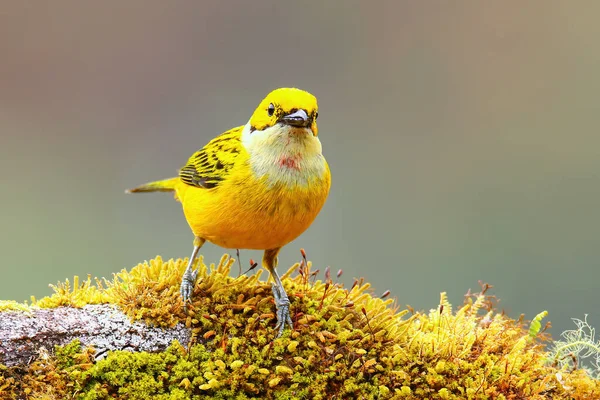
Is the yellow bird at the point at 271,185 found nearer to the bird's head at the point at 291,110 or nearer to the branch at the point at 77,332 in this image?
the bird's head at the point at 291,110

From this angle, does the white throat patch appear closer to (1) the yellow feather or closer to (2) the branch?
(1) the yellow feather

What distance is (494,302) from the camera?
12.1 ft

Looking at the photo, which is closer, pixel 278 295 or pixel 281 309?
pixel 281 309

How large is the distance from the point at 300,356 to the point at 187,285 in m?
0.77

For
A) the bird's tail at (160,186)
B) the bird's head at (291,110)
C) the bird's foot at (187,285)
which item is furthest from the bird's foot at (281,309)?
the bird's tail at (160,186)

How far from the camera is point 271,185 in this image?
3.66 metres

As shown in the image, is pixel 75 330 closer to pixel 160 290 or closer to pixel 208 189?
pixel 160 290

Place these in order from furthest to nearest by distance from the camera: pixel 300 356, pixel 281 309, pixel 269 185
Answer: pixel 269 185 → pixel 281 309 → pixel 300 356

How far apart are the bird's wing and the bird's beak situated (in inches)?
18.6

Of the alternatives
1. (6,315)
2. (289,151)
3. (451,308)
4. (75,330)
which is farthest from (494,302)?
(6,315)

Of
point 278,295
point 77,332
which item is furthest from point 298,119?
point 77,332

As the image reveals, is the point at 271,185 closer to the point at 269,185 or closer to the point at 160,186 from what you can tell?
the point at 269,185

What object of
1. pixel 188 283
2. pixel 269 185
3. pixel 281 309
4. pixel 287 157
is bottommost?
pixel 281 309

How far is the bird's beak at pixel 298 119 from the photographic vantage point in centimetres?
355
